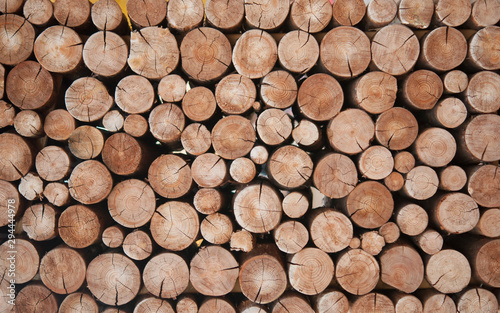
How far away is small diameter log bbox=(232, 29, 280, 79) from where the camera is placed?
2164 millimetres

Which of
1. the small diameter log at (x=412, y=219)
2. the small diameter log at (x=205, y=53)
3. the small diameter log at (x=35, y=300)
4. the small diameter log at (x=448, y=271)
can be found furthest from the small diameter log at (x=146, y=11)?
the small diameter log at (x=448, y=271)

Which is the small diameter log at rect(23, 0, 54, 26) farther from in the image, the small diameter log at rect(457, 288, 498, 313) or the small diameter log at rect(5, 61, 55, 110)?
the small diameter log at rect(457, 288, 498, 313)

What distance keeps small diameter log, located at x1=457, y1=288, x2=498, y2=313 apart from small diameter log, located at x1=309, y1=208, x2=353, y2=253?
100cm

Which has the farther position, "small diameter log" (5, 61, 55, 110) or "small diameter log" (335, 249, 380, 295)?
"small diameter log" (5, 61, 55, 110)

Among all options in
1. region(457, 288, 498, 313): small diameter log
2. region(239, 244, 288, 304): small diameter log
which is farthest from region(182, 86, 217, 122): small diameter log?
region(457, 288, 498, 313): small diameter log

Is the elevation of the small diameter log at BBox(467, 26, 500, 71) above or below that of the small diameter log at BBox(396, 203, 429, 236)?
above

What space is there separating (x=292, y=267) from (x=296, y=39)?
166 centimetres

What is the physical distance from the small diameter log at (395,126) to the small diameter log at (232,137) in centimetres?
92

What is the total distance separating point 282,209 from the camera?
7.08 feet

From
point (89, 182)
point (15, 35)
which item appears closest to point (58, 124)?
point (89, 182)

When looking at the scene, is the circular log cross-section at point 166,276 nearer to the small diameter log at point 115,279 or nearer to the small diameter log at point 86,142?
the small diameter log at point 115,279

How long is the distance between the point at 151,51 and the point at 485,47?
2489 mm

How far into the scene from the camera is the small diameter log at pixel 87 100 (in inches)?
87.9

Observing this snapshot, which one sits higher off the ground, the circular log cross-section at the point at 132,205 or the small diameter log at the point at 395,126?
the small diameter log at the point at 395,126
